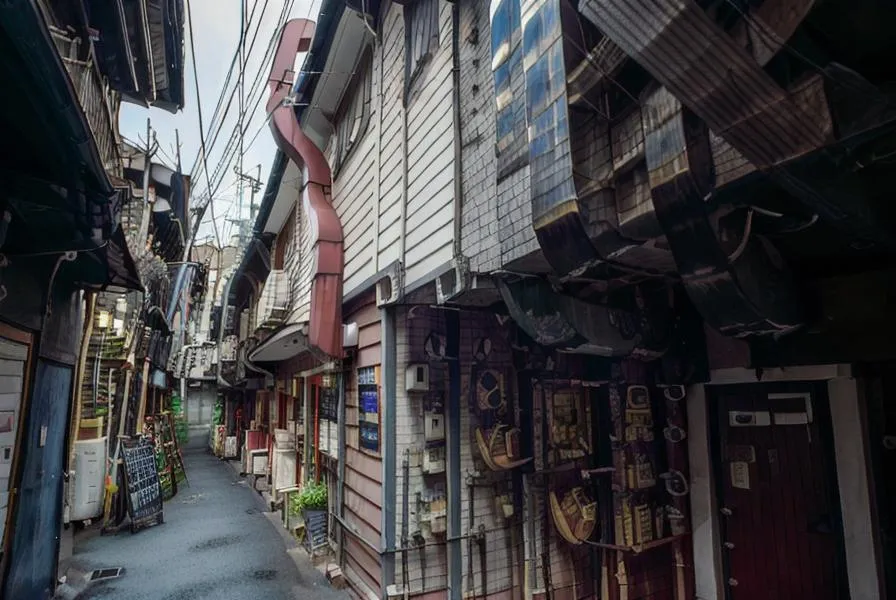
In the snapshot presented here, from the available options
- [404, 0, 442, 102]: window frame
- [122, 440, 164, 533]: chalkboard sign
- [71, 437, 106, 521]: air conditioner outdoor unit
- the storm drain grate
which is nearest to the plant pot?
the storm drain grate

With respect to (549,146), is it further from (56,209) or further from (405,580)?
(405,580)

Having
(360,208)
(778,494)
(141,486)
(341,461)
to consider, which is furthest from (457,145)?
(141,486)

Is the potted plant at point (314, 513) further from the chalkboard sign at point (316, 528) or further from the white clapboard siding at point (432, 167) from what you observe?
the white clapboard siding at point (432, 167)

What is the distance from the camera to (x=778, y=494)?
4.20 meters

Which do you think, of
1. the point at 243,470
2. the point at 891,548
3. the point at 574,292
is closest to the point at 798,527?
the point at 891,548

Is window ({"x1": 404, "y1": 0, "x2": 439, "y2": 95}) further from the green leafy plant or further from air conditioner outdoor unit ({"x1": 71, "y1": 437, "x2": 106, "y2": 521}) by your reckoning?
air conditioner outdoor unit ({"x1": 71, "y1": 437, "x2": 106, "y2": 521})

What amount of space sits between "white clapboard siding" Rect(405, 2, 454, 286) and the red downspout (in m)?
2.07

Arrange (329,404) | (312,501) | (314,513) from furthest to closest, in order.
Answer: (329,404) → (312,501) → (314,513)

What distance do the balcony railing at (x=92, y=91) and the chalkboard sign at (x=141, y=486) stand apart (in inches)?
236

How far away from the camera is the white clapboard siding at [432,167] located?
4.89 m

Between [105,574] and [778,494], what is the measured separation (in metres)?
8.49

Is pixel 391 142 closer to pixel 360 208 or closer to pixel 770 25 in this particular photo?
pixel 360 208

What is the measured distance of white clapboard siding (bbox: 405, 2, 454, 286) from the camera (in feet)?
16.0

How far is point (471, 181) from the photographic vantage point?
456 centimetres
